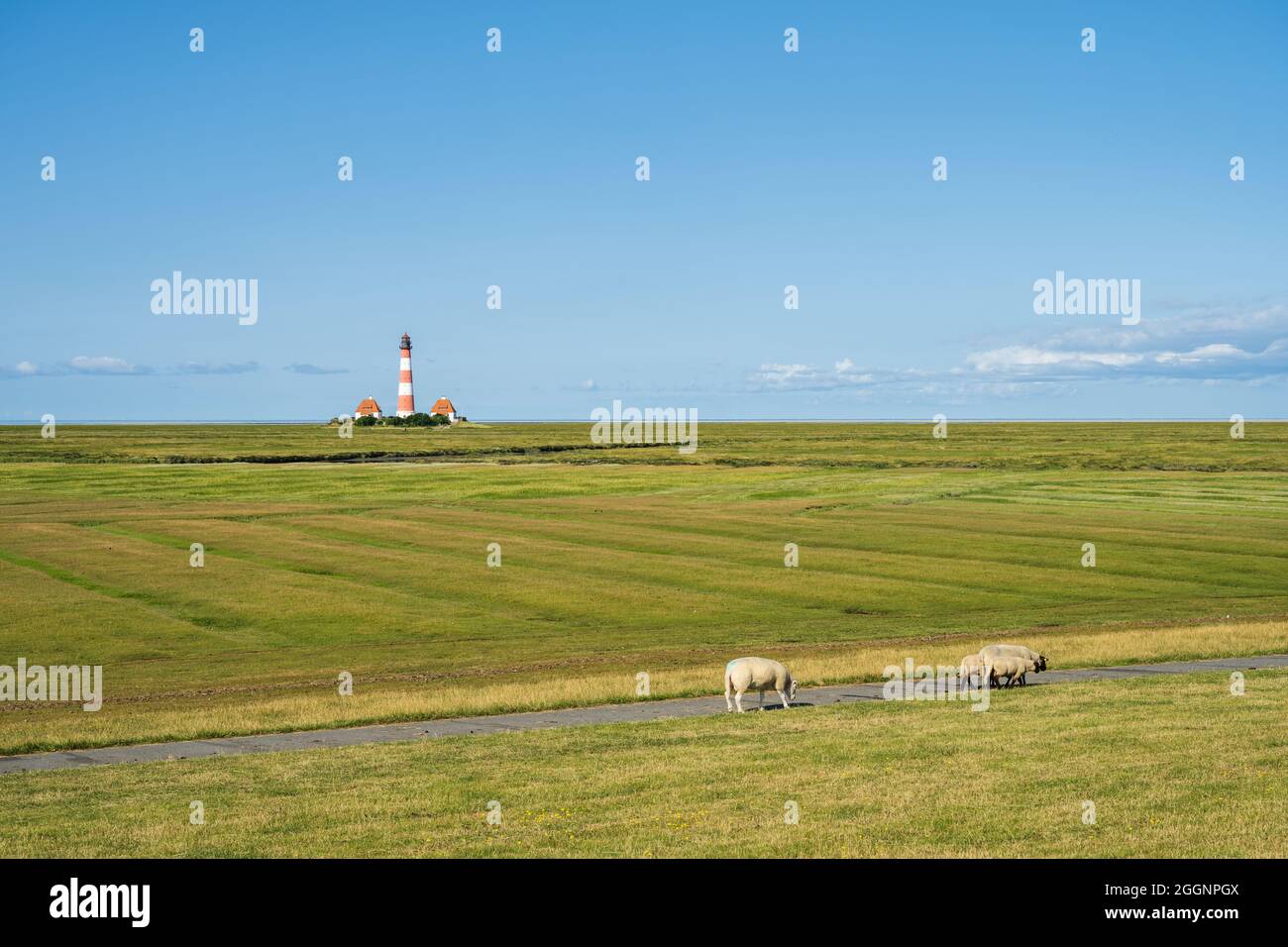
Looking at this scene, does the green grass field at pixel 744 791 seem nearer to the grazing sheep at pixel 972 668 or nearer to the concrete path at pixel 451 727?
the concrete path at pixel 451 727

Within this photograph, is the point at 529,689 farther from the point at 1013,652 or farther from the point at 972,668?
the point at 1013,652

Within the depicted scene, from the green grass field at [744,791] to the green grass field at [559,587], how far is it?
6096 mm

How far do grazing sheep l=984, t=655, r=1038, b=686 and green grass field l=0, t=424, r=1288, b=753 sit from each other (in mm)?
4055

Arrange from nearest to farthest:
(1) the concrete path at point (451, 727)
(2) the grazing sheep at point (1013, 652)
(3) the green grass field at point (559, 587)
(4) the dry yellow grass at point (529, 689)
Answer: (1) the concrete path at point (451, 727)
(4) the dry yellow grass at point (529, 689)
(2) the grazing sheep at point (1013, 652)
(3) the green grass field at point (559, 587)

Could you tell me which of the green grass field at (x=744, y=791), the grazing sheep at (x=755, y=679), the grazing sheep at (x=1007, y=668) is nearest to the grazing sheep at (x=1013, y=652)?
the grazing sheep at (x=1007, y=668)

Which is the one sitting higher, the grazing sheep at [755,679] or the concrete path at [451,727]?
the grazing sheep at [755,679]

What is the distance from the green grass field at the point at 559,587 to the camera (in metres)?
33.0

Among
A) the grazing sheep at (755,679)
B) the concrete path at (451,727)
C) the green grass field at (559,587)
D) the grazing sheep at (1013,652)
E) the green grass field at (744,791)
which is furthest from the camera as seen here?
the green grass field at (559,587)

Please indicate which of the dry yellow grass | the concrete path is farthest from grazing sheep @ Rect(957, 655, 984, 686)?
the dry yellow grass

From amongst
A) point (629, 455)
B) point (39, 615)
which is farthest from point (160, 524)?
point (629, 455)

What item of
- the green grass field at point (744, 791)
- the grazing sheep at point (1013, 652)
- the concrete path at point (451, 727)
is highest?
the grazing sheep at point (1013, 652)
